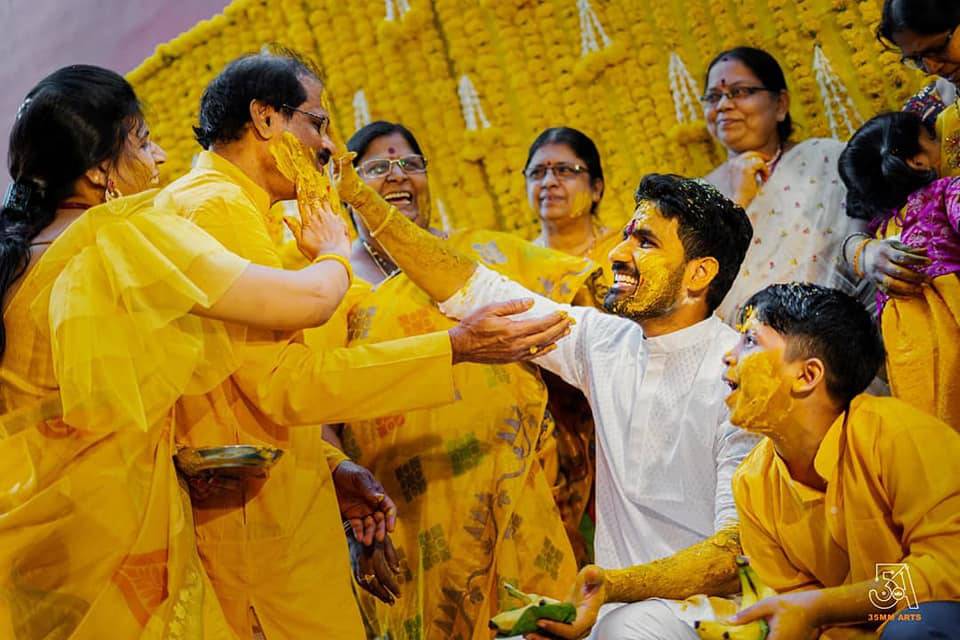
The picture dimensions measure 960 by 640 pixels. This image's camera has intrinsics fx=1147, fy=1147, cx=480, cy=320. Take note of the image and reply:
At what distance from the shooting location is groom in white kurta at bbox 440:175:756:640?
2.61 meters

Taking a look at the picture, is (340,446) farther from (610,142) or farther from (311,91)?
(610,142)

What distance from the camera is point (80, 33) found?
15.8ft

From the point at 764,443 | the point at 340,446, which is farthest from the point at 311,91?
the point at 764,443

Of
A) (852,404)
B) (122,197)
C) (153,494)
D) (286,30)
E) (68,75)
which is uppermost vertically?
(286,30)

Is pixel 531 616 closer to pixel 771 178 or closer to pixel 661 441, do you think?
pixel 661 441

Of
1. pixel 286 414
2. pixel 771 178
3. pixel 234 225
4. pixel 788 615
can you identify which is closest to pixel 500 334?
pixel 286 414

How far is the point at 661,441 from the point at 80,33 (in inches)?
132

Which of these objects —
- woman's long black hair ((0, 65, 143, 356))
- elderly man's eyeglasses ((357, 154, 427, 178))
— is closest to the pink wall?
elderly man's eyeglasses ((357, 154, 427, 178))

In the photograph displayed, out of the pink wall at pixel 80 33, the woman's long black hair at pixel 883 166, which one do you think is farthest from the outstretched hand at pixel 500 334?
the pink wall at pixel 80 33

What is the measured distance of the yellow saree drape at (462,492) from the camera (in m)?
3.03

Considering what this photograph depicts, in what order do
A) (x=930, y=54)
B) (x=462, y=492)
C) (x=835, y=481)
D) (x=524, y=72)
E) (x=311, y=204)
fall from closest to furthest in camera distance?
(x=835, y=481)
(x=311, y=204)
(x=930, y=54)
(x=462, y=492)
(x=524, y=72)

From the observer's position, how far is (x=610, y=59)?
167 inches

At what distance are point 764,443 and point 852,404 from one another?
0.73 ft

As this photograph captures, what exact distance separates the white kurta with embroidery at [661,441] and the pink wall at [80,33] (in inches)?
113
